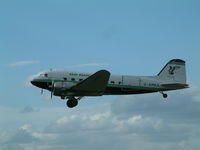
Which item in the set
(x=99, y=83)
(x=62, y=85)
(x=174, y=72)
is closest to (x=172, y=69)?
(x=174, y=72)

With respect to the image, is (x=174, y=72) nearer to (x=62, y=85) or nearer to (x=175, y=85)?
(x=175, y=85)

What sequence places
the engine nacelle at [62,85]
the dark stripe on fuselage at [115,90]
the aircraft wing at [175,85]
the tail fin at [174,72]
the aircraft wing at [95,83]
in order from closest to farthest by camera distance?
the aircraft wing at [95,83]
the engine nacelle at [62,85]
the dark stripe on fuselage at [115,90]
the aircraft wing at [175,85]
the tail fin at [174,72]

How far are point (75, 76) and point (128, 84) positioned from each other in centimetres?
507

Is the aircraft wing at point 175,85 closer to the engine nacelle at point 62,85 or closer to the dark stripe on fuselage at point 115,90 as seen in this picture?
the dark stripe on fuselage at point 115,90

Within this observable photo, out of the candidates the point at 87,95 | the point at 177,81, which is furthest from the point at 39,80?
the point at 177,81

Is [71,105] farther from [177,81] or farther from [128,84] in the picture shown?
[177,81]

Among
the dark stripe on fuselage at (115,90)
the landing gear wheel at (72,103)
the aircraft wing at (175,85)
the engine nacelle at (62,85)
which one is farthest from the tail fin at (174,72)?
the engine nacelle at (62,85)

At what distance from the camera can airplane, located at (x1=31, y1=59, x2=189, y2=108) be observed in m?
35.9

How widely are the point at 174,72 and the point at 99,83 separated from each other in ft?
35.3

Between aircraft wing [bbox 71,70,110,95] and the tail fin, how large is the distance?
8581 millimetres

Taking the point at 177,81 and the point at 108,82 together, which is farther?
the point at 177,81

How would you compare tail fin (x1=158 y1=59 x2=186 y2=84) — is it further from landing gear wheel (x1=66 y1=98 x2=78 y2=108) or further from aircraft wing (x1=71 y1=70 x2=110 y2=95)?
landing gear wheel (x1=66 y1=98 x2=78 y2=108)

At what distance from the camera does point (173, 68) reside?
4353 centimetres

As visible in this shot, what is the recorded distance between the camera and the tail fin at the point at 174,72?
140ft
